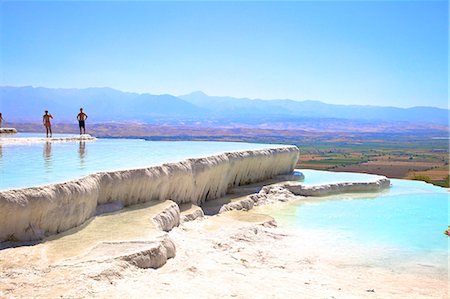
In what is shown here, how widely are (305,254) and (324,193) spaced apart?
6787mm

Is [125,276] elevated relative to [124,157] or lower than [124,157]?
lower

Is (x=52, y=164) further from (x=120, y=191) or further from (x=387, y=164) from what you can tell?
(x=387, y=164)

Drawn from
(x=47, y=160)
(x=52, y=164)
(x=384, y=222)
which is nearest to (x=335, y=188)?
(x=384, y=222)

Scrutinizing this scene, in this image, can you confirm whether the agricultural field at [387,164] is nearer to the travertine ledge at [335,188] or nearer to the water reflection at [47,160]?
the travertine ledge at [335,188]

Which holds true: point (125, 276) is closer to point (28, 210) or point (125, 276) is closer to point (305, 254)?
point (28, 210)

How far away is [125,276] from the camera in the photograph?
224 inches

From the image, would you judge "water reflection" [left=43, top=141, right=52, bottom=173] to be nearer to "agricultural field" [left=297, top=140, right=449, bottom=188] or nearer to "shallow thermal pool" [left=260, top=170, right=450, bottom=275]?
"shallow thermal pool" [left=260, top=170, right=450, bottom=275]

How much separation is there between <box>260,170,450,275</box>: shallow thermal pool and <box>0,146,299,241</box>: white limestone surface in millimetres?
1638

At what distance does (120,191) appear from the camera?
8781mm

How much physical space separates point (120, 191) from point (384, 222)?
6.19 meters

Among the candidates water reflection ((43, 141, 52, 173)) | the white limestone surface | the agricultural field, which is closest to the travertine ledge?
the white limestone surface

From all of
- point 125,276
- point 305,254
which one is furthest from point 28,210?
point 305,254

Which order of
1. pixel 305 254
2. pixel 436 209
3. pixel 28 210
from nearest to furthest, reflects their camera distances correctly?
pixel 28 210
pixel 305 254
pixel 436 209

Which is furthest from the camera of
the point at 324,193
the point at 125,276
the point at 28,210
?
Result: the point at 324,193
